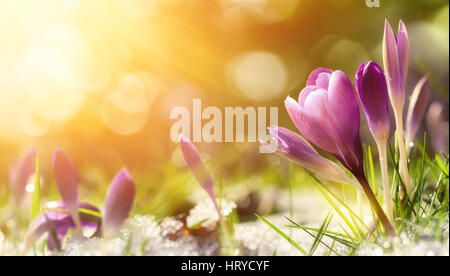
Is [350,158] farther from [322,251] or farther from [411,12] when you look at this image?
[411,12]

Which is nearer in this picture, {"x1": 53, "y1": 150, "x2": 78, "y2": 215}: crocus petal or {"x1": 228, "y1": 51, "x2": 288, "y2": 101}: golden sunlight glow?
{"x1": 53, "y1": 150, "x2": 78, "y2": 215}: crocus petal

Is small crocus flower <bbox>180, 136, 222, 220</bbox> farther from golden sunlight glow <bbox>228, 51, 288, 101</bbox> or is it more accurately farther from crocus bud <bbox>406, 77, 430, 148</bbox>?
golden sunlight glow <bbox>228, 51, 288, 101</bbox>

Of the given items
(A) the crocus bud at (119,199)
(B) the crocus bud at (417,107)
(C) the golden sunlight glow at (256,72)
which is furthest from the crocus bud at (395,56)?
(C) the golden sunlight glow at (256,72)
